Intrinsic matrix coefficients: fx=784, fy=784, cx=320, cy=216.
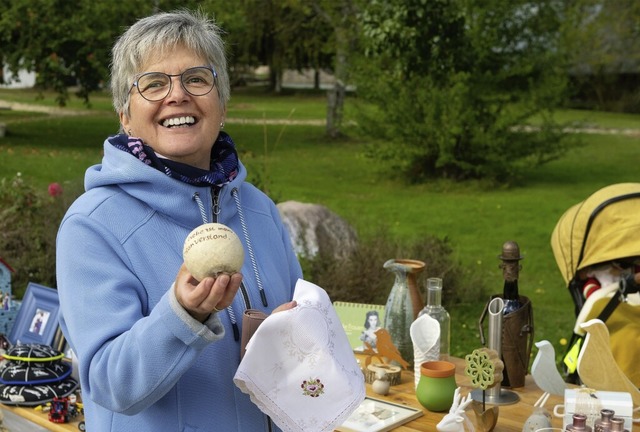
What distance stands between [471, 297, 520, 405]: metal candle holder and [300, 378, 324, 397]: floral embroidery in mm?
910

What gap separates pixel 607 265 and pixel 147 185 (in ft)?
7.60

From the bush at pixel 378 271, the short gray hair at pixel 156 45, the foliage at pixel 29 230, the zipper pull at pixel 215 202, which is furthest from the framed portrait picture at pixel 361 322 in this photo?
the foliage at pixel 29 230

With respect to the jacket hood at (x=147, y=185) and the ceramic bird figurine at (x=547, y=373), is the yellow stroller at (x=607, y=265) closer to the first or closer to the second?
the ceramic bird figurine at (x=547, y=373)

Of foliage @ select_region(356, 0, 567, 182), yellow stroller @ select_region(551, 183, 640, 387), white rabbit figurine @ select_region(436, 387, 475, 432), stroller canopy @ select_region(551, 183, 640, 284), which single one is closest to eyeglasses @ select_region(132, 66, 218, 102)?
white rabbit figurine @ select_region(436, 387, 475, 432)

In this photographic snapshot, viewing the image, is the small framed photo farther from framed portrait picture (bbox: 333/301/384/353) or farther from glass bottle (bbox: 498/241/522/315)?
glass bottle (bbox: 498/241/522/315)

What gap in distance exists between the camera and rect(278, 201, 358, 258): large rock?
6246 millimetres

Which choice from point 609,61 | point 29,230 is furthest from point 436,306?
point 609,61

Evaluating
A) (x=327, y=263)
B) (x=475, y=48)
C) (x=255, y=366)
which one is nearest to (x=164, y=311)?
(x=255, y=366)

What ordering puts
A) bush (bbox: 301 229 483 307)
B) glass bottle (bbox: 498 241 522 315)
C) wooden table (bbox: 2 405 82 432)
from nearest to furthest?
wooden table (bbox: 2 405 82 432), glass bottle (bbox: 498 241 522 315), bush (bbox: 301 229 483 307)

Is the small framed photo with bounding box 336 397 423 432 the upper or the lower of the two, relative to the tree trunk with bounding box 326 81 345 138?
upper

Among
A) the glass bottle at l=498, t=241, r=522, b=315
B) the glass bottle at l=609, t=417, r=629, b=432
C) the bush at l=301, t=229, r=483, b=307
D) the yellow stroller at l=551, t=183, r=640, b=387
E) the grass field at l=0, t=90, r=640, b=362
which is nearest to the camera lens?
the glass bottle at l=609, t=417, r=629, b=432

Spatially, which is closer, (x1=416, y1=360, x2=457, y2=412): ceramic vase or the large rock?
(x1=416, y1=360, x2=457, y2=412): ceramic vase

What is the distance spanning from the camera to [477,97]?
11891 mm

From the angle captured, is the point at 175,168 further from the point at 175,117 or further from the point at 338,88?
the point at 338,88
